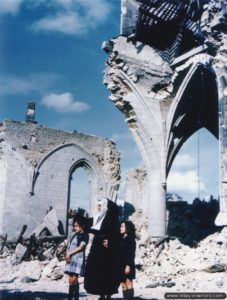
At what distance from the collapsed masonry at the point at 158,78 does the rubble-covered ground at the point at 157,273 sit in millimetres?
1653

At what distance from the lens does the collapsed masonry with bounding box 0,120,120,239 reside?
17.4 meters

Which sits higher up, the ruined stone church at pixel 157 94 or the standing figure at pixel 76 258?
the ruined stone church at pixel 157 94

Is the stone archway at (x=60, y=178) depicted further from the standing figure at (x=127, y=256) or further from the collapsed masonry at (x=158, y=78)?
the standing figure at (x=127, y=256)

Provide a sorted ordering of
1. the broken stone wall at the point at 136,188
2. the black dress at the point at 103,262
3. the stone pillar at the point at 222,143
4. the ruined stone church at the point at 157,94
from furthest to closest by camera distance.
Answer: the broken stone wall at the point at 136,188, the ruined stone church at the point at 157,94, the stone pillar at the point at 222,143, the black dress at the point at 103,262

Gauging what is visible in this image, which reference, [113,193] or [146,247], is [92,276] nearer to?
[146,247]

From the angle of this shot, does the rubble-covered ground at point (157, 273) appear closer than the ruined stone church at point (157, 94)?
Yes

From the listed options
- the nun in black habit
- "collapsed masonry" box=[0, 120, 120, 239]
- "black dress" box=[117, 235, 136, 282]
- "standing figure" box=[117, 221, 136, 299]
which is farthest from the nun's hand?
"collapsed masonry" box=[0, 120, 120, 239]

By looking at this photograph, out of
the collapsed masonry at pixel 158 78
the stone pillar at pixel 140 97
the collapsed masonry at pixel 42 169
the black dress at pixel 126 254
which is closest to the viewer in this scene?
the black dress at pixel 126 254

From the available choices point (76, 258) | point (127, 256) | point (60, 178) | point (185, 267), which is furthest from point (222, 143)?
point (60, 178)

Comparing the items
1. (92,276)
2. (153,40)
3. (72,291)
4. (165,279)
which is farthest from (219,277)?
(153,40)

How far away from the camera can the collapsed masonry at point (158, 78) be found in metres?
12.0

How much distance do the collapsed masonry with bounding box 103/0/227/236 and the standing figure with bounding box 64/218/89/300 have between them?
22.6ft

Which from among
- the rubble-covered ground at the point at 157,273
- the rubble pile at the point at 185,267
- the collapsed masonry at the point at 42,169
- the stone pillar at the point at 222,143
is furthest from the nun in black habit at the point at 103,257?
the collapsed masonry at the point at 42,169

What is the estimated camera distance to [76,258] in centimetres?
506
